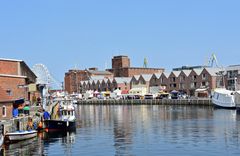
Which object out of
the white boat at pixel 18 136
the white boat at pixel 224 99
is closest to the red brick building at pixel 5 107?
the white boat at pixel 18 136

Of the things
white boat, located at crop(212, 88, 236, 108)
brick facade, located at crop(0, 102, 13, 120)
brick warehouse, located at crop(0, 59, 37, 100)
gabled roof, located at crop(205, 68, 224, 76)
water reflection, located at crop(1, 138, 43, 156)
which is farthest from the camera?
gabled roof, located at crop(205, 68, 224, 76)

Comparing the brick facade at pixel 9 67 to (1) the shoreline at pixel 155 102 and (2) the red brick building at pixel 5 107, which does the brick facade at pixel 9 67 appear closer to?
(2) the red brick building at pixel 5 107

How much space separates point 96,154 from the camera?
41625 millimetres

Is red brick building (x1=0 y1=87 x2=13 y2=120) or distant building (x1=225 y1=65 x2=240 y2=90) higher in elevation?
distant building (x1=225 y1=65 x2=240 y2=90)

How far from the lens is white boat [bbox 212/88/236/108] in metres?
113

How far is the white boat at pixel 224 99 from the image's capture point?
11278 centimetres

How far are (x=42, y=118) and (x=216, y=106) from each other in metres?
68.2

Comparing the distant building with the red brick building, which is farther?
the distant building

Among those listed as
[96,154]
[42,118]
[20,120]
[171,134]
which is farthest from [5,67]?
[96,154]

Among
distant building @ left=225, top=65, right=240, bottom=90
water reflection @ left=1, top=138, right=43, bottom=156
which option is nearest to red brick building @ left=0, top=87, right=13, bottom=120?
water reflection @ left=1, top=138, right=43, bottom=156

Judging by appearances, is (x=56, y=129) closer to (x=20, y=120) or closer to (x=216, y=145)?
(x=20, y=120)

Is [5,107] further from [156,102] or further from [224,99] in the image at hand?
[156,102]

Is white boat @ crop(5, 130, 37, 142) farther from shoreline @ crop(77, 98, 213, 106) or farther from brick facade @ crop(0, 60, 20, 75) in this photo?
shoreline @ crop(77, 98, 213, 106)

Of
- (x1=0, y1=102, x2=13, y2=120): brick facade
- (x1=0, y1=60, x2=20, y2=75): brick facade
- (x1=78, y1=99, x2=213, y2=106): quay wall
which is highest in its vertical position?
(x1=0, y1=60, x2=20, y2=75): brick facade
